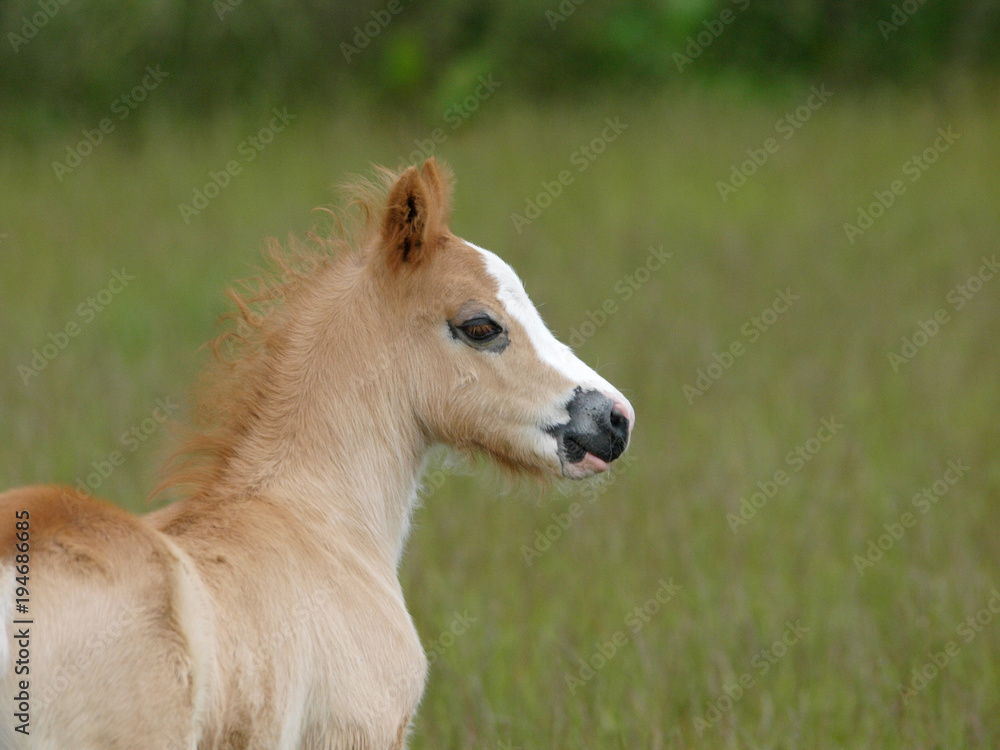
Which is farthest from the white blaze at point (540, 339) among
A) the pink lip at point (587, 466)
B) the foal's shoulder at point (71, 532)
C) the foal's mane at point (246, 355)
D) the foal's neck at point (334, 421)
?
the foal's shoulder at point (71, 532)

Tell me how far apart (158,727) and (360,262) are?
1593mm

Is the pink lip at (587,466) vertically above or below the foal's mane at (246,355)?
above

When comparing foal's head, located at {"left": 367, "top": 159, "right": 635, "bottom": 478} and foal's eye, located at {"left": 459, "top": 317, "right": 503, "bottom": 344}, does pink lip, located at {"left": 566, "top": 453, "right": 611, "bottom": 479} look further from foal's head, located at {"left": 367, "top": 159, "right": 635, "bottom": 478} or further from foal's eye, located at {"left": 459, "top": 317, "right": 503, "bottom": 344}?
foal's eye, located at {"left": 459, "top": 317, "right": 503, "bottom": 344}

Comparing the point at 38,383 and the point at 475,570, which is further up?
the point at 475,570

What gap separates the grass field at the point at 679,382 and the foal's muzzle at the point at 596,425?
136 centimetres

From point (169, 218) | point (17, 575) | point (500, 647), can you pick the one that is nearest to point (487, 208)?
point (169, 218)

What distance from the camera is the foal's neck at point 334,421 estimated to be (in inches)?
124

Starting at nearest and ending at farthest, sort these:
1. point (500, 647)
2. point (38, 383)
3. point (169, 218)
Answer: point (500, 647), point (38, 383), point (169, 218)

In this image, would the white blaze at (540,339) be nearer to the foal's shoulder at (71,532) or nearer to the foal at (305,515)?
the foal at (305,515)

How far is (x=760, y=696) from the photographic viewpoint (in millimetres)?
4730

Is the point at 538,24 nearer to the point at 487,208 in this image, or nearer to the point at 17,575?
the point at 487,208

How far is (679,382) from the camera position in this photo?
29.9ft

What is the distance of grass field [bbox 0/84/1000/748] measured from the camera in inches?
192

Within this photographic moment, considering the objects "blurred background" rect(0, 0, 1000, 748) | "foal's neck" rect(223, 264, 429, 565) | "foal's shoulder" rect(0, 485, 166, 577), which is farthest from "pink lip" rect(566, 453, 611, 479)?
"foal's shoulder" rect(0, 485, 166, 577)
